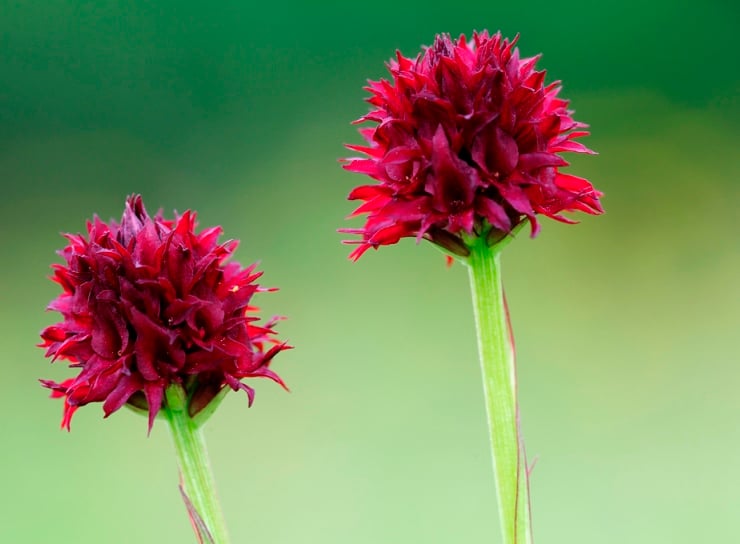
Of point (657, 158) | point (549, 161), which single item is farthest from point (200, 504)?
point (657, 158)

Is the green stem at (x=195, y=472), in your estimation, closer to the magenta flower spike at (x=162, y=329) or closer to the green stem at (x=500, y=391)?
the magenta flower spike at (x=162, y=329)

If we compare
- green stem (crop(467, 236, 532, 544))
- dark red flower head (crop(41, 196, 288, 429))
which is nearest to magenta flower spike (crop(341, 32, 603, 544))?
green stem (crop(467, 236, 532, 544))

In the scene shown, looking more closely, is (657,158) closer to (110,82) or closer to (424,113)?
(110,82)

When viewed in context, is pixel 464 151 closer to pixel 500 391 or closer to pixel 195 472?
pixel 500 391

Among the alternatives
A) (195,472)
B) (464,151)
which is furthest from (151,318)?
(464,151)

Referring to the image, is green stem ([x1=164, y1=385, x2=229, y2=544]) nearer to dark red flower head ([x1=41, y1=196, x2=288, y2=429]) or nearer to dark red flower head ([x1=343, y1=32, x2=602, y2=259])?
dark red flower head ([x1=41, y1=196, x2=288, y2=429])
